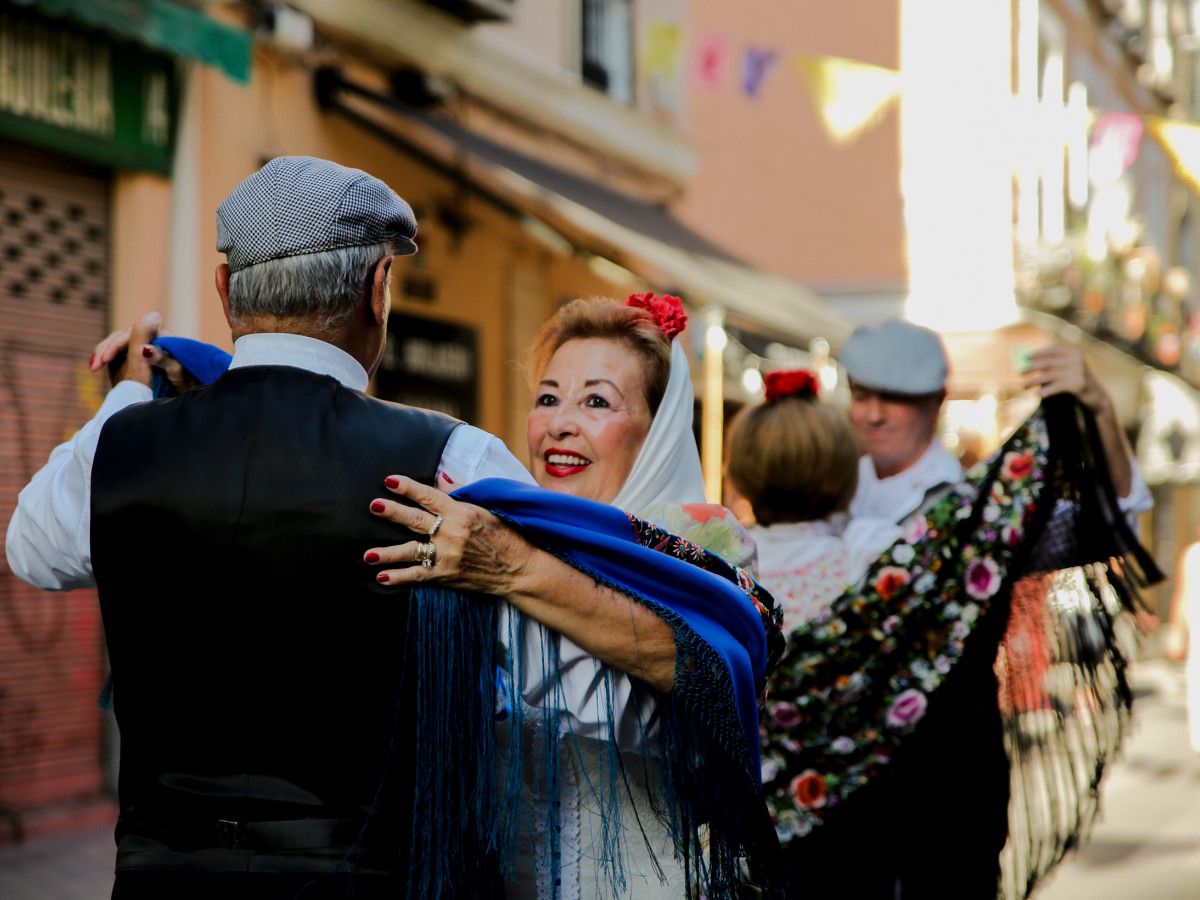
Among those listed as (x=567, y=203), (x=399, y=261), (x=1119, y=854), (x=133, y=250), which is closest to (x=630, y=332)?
(x=133, y=250)

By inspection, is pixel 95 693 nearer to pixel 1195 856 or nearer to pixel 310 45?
pixel 310 45

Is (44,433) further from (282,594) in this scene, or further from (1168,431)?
(1168,431)

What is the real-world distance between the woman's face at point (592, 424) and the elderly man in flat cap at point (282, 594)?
597mm

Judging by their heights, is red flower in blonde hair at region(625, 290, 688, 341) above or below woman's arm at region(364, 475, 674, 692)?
above

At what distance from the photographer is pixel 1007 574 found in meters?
3.41

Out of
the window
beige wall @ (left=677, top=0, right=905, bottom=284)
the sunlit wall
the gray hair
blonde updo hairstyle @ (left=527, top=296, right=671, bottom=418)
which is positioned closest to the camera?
the gray hair

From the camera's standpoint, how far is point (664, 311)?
2.70 m

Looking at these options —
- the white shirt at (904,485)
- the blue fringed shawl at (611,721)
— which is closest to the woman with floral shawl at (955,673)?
the white shirt at (904,485)

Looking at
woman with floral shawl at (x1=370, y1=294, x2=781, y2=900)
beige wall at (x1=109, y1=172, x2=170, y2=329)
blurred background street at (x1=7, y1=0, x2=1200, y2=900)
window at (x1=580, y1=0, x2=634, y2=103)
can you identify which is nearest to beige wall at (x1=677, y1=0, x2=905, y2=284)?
blurred background street at (x1=7, y1=0, x2=1200, y2=900)

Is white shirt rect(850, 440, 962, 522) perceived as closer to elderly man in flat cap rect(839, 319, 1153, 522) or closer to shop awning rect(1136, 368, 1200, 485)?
elderly man in flat cap rect(839, 319, 1153, 522)

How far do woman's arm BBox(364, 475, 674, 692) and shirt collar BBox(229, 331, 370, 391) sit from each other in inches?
8.5

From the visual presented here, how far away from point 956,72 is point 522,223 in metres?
9.52

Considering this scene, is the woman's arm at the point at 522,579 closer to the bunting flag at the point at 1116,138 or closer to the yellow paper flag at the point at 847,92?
the bunting flag at the point at 1116,138

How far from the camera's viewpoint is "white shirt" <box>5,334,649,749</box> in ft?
6.41
